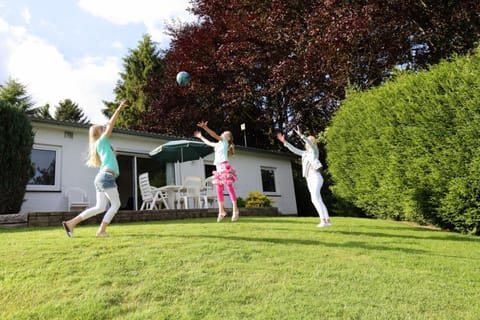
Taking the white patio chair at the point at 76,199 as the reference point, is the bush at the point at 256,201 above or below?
below

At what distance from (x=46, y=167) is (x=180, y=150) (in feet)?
13.9

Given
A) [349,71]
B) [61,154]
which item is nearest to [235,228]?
[61,154]

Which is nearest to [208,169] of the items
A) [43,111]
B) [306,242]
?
[306,242]

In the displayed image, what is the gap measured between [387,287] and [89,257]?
333cm

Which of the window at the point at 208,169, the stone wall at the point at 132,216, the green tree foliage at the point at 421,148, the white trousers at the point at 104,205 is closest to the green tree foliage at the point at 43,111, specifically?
the window at the point at 208,169

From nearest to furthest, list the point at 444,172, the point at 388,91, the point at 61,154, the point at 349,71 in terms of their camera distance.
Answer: the point at 444,172
the point at 388,91
the point at 61,154
the point at 349,71

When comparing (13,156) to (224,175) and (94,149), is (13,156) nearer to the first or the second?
(94,149)

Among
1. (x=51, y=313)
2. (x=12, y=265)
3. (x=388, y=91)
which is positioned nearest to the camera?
(x=51, y=313)

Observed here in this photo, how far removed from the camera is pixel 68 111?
38375mm

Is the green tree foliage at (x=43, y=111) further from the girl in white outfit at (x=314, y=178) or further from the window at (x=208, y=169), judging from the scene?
the girl in white outfit at (x=314, y=178)

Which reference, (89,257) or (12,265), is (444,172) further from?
(12,265)

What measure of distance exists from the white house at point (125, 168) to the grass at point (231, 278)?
6033 mm

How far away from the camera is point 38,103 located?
34219 millimetres

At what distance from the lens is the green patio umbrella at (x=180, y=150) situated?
39.0ft
